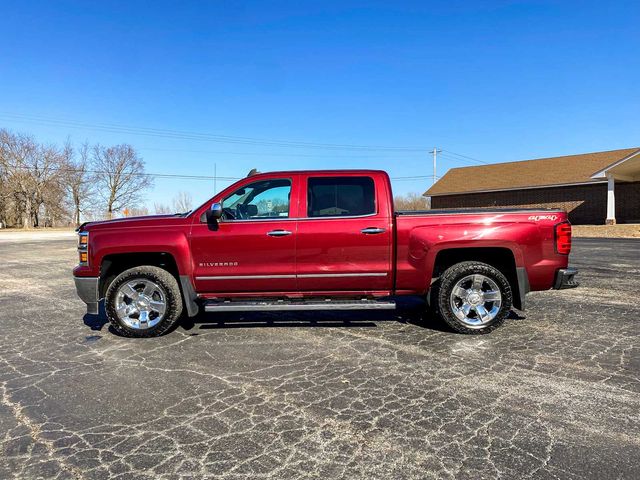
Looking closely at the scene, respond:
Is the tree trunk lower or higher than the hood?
higher

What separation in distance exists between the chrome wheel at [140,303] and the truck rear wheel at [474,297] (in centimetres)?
344

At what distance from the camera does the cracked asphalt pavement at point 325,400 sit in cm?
246

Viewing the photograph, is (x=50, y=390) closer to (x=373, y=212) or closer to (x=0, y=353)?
(x=0, y=353)

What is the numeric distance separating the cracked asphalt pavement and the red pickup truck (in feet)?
1.41

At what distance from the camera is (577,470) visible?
7.65 ft

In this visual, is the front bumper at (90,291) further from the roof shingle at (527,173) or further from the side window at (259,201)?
the roof shingle at (527,173)

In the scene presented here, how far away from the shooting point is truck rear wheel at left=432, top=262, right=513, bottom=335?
4.88m

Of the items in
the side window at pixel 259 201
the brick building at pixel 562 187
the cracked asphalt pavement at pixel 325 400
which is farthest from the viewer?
the brick building at pixel 562 187

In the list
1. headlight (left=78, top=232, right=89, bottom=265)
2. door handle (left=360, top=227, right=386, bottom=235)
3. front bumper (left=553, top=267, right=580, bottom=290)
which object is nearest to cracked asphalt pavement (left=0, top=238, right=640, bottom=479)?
front bumper (left=553, top=267, right=580, bottom=290)

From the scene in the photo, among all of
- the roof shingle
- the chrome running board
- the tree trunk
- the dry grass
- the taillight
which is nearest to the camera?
the chrome running board

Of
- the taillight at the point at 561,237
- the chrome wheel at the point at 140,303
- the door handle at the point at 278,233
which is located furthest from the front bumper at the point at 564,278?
the chrome wheel at the point at 140,303

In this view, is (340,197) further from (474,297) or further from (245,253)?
(474,297)

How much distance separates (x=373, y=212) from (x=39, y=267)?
40.3 ft

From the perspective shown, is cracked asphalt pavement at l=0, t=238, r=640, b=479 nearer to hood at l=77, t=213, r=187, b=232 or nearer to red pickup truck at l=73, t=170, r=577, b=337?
red pickup truck at l=73, t=170, r=577, b=337
